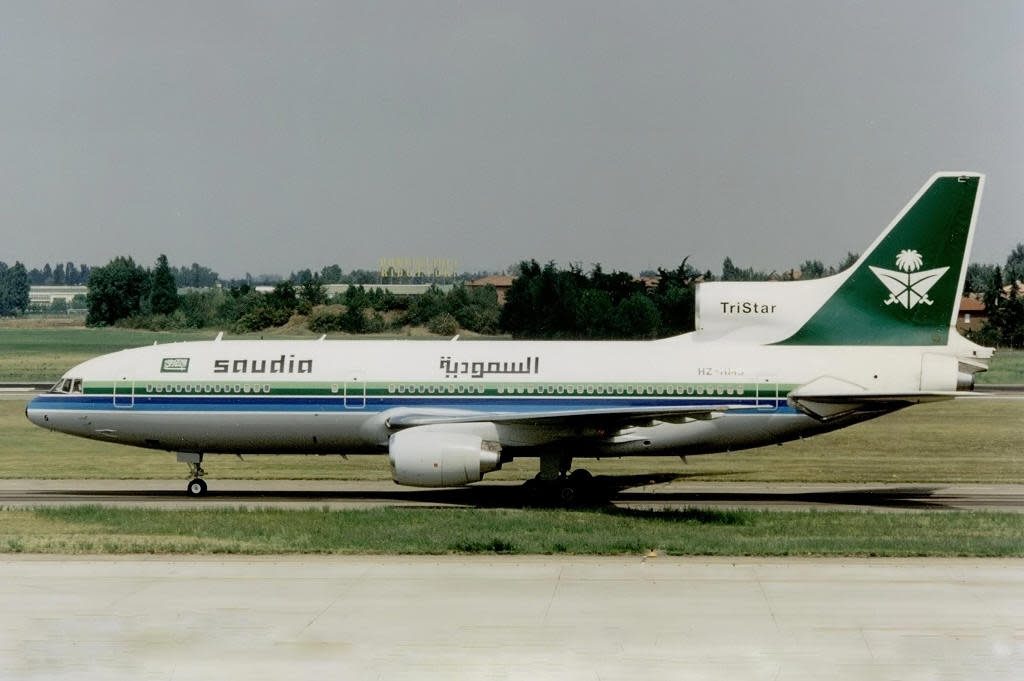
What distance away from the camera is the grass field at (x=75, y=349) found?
78644 mm

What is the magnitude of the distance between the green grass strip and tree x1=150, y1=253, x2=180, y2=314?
8794 centimetres

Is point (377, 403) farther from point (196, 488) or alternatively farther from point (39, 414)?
point (39, 414)

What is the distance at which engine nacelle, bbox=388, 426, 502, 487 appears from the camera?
100 ft

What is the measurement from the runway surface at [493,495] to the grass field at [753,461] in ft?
5.03

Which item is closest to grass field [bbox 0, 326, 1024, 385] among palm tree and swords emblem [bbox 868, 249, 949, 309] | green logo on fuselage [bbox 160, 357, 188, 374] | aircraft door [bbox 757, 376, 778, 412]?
palm tree and swords emblem [bbox 868, 249, 949, 309]

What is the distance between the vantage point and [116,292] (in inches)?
4803

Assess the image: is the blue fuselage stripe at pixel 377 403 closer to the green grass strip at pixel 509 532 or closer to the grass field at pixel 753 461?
the green grass strip at pixel 509 532

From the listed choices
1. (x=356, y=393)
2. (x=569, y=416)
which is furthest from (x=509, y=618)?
(x=356, y=393)

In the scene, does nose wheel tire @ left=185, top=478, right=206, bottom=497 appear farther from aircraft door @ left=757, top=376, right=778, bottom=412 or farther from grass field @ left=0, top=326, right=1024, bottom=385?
grass field @ left=0, top=326, right=1024, bottom=385

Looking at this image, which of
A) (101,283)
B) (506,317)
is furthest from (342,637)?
(101,283)

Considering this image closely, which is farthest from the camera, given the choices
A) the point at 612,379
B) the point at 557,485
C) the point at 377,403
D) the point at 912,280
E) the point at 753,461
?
the point at 753,461

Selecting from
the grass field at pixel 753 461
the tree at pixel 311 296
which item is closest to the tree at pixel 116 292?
the tree at pixel 311 296

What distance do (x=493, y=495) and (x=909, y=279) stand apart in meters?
12.2

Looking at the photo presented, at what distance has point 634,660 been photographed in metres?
16.8
